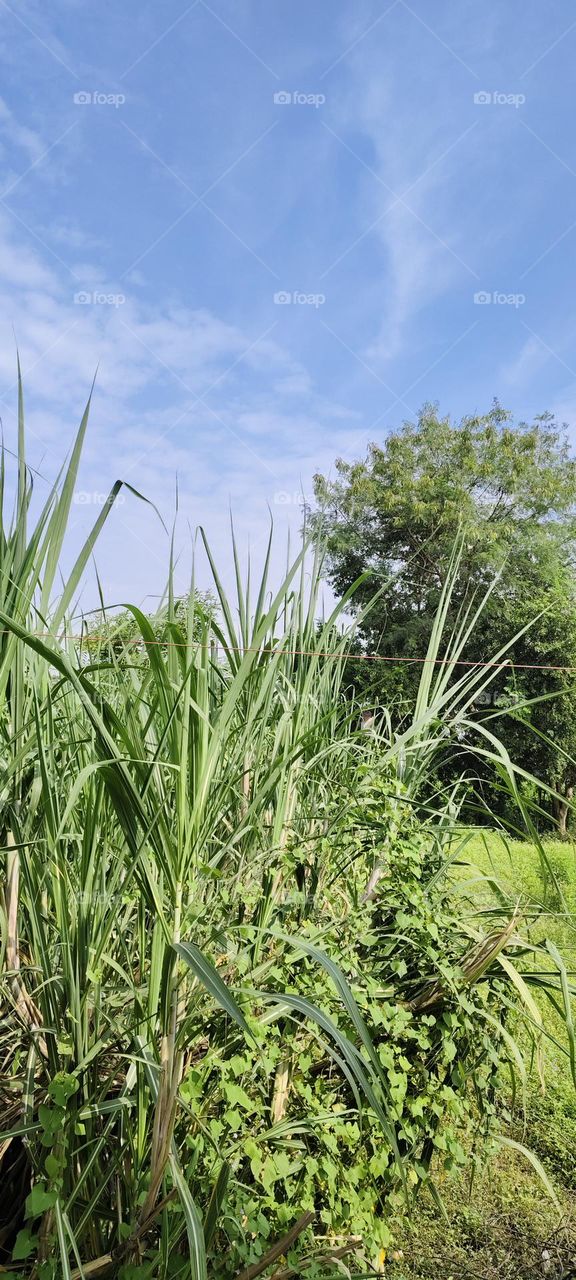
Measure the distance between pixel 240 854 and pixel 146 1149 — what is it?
393 millimetres

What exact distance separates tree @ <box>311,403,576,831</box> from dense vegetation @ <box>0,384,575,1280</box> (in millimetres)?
11006

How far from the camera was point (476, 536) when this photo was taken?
13094 millimetres

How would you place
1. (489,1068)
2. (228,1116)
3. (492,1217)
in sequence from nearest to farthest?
1. (228,1116)
2. (489,1068)
3. (492,1217)

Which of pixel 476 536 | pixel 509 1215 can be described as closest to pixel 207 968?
pixel 509 1215

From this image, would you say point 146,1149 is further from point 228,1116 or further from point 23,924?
point 23,924

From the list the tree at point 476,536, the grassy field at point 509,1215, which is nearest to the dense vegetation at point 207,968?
the grassy field at point 509,1215

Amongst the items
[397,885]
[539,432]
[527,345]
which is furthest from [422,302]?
[397,885]

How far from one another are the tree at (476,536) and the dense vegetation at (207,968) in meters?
11.0

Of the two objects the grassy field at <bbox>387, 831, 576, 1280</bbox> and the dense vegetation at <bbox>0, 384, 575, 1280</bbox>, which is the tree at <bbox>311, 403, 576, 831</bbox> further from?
the dense vegetation at <bbox>0, 384, 575, 1280</bbox>

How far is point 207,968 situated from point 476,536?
13106 mm

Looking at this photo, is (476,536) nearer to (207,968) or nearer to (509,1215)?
(509,1215)

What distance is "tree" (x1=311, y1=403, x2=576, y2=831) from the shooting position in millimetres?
12203

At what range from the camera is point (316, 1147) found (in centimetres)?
129

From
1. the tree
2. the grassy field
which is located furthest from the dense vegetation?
the tree
